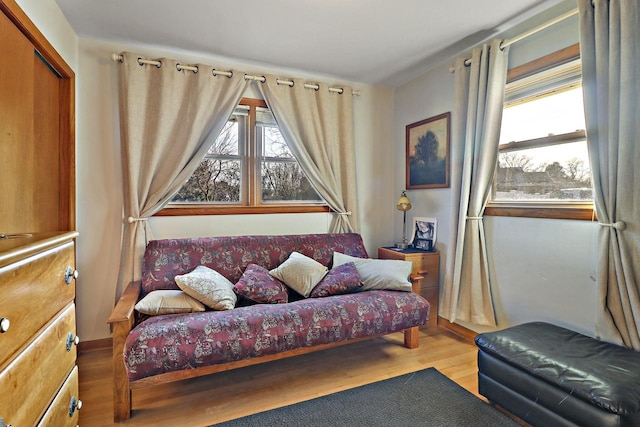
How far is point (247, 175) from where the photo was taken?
323 centimetres

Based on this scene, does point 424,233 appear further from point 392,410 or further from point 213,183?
point 213,183

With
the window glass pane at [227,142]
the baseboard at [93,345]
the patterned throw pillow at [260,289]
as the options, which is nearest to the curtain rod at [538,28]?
the window glass pane at [227,142]

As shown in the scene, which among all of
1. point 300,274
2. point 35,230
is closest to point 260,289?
point 300,274

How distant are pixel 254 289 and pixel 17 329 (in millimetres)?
1532

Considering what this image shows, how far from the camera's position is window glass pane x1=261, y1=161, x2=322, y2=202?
10.9 feet

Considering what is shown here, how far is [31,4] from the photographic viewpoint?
182 centimetres

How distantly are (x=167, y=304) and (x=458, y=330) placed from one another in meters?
2.43

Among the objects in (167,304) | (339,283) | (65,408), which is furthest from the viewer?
(339,283)

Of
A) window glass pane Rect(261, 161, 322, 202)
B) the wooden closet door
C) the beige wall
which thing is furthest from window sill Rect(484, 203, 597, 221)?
the wooden closet door

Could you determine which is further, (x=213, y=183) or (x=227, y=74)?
(x=213, y=183)

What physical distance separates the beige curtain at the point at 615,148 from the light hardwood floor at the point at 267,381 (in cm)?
95

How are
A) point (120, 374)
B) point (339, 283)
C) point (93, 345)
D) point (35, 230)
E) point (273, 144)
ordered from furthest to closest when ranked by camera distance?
point (273, 144), point (93, 345), point (339, 283), point (35, 230), point (120, 374)

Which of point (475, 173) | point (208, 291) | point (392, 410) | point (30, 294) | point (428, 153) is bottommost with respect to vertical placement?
point (392, 410)

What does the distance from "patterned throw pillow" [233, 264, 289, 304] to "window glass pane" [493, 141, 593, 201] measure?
1.88 m
